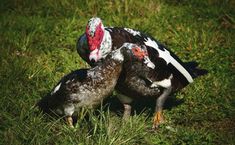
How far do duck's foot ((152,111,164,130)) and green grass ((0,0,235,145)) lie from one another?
7 centimetres

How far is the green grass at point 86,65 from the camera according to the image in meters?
5.84

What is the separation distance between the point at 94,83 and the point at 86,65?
1.85 meters

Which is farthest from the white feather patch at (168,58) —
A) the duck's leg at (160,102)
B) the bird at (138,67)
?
the duck's leg at (160,102)

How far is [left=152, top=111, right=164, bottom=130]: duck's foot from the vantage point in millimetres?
6431

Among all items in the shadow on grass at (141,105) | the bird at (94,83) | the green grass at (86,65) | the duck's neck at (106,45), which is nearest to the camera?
the green grass at (86,65)

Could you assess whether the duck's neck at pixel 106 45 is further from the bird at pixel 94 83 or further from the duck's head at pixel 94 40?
the bird at pixel 94 83

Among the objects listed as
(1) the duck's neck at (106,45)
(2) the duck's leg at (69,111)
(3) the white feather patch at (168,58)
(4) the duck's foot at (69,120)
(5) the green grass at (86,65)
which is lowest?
(5) the green grass at (86,65)

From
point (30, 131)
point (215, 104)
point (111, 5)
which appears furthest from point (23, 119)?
point (111, 5)

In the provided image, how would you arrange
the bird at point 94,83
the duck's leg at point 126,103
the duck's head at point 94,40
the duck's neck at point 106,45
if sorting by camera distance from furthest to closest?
1. the duck's leg at point 126,103
2. the duck's neck at point 106,45
3. the duck's head at point 94,40
4. the bird at point 94,83

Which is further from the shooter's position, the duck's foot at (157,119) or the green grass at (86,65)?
the duck's foot at (157,119)

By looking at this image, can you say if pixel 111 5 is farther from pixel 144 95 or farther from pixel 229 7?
pixel 144 95

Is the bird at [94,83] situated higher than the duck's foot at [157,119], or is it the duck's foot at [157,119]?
the bird at [94,83]

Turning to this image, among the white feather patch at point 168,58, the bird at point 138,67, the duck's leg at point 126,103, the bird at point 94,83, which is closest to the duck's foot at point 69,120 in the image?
the bird at point 94,83

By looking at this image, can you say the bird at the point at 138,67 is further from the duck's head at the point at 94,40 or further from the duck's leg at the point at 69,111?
the duck's leg at the point at 69,111
